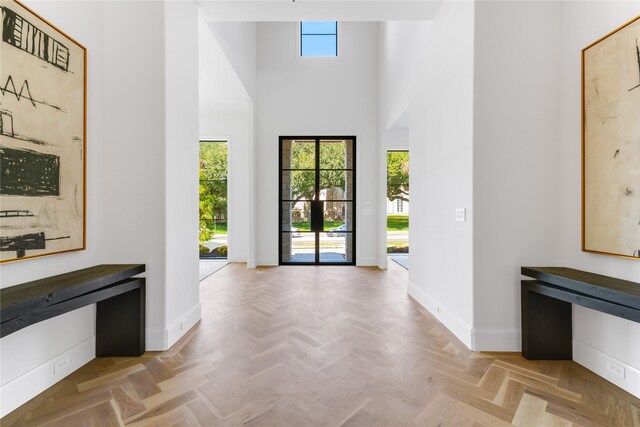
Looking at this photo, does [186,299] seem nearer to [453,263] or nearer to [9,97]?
[9,97]

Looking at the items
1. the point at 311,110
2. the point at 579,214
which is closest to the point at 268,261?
the point at 311,110

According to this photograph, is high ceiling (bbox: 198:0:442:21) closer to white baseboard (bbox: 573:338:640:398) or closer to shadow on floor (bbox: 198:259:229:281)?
white baseboard (bbox: 573:338:640:398)

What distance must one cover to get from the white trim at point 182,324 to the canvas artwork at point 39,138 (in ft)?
3.25

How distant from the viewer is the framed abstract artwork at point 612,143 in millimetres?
1906

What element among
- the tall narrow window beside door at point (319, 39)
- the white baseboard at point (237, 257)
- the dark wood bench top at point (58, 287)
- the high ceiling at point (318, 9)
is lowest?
the white baseboard at point (237, 257)

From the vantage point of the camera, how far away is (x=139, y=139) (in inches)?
97.2

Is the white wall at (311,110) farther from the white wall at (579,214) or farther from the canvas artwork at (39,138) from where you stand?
the canvas artwork at (39,138)

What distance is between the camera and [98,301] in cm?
206

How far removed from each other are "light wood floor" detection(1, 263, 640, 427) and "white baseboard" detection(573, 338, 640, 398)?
0.22 ft

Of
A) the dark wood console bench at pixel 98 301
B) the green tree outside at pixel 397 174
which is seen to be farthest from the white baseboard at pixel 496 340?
the green tree outside at pixel 397 174

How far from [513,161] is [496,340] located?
1.53 m

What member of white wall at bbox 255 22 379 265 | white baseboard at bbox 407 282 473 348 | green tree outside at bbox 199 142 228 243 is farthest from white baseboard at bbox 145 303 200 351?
green tree outside at bbox 199 142 228 243

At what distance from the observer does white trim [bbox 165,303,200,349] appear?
252 cm

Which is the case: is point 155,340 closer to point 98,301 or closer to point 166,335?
point 166,335
